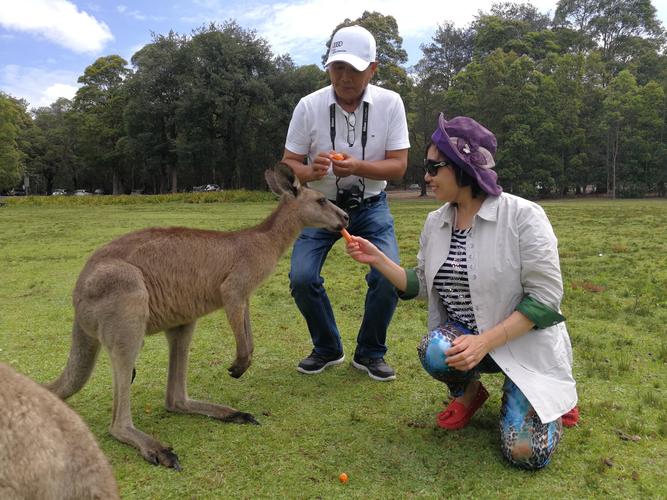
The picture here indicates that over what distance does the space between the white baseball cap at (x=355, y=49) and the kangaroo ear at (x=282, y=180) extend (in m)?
0.72

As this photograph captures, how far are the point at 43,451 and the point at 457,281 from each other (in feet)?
6.32

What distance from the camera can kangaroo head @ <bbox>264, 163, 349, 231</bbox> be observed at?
135 inches

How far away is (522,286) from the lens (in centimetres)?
258

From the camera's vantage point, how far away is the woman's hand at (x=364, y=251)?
294 centimetres

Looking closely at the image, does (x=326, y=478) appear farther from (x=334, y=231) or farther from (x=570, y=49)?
(x=570, y=49)

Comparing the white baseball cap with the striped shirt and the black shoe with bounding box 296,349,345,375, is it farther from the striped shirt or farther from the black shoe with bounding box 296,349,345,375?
the black shoe with bounding box 296,349,345,375

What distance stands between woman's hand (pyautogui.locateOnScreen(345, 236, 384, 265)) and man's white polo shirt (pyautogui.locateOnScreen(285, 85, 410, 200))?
842 millimetres

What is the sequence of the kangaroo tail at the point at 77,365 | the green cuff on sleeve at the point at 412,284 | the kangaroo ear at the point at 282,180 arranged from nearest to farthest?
the kangaroo tail at the point at 77,365 < the green cuff on sleeve at the point at 412,284 < the kangaroo ear at the point at 282,180

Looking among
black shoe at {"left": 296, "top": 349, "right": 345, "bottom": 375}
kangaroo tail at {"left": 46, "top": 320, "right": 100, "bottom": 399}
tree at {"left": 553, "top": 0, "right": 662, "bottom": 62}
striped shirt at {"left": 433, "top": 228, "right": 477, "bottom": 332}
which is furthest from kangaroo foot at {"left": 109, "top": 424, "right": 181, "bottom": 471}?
tree at {"left": 553, "top": 0, "right": 662, "bottom": 62}

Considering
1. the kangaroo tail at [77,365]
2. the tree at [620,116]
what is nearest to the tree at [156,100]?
the tree at [620,116]

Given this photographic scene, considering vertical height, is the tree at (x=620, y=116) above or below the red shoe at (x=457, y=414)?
above

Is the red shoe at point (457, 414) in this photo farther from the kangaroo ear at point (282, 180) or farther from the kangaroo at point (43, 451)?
the kangaroo at point (43, 451)

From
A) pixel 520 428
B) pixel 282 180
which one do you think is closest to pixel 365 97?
pixel 282 180

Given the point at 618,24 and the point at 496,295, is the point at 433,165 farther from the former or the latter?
the point at 618,24
